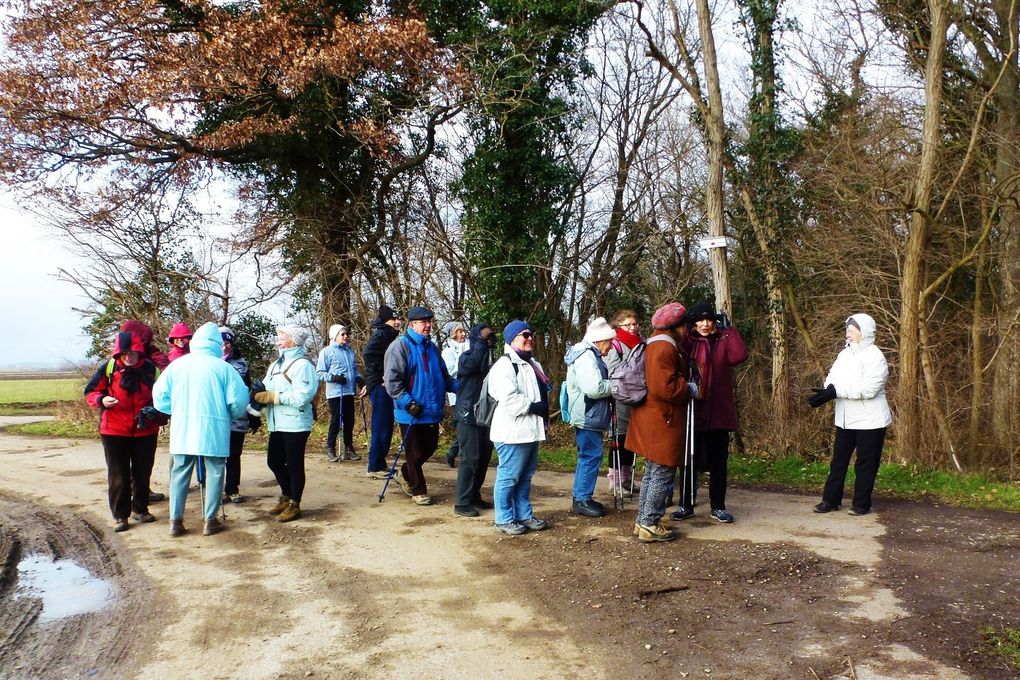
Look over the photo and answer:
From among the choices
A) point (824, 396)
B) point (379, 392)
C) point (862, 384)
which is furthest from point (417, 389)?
point (862, 384)

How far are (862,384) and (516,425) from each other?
3286mm

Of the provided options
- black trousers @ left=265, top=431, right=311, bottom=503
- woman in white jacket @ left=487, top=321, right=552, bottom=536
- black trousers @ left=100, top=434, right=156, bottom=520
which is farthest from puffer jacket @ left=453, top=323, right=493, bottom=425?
black trousers @ left=100, top=434, right=156, bottom=520

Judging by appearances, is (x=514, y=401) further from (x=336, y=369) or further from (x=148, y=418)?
(x=336, y=369)

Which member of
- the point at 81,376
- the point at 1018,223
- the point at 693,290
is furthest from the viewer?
the point at 81,376

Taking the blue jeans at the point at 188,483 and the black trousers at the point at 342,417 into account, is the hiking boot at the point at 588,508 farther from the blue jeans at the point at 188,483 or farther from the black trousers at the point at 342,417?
the black trousers at the point at 342,417

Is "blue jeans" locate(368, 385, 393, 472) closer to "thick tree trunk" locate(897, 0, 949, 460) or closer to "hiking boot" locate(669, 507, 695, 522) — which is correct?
"hiking boot" locate(669, 507, 695, 522)

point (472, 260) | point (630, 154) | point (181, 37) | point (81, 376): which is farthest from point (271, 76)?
point (81, 376)

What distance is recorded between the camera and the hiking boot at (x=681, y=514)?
701 cm

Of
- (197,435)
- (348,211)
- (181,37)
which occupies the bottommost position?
(197,435)

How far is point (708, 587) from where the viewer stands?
17.0ft

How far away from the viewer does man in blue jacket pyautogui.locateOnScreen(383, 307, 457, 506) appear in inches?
300

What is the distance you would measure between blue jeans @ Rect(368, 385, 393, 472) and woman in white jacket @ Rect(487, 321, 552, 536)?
111 inches

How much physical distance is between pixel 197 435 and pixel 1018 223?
35.3ft

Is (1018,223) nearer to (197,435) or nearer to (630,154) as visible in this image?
(630,154)
